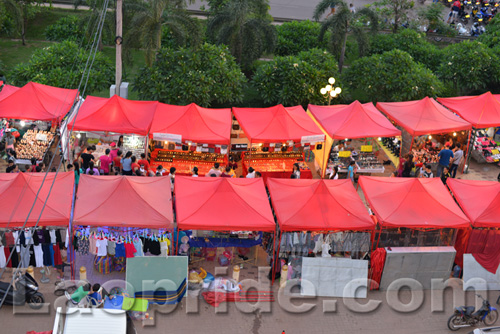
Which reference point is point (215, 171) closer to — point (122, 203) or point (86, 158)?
point (86, 158)

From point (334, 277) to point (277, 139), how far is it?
589 centimetres

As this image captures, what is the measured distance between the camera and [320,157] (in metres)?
20.7

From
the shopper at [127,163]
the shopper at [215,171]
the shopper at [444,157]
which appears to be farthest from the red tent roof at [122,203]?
the shopper at [444,157]

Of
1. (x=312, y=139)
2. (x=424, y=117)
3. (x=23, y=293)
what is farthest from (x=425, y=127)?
(x=23, y=293)

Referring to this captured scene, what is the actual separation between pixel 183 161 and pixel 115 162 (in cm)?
227

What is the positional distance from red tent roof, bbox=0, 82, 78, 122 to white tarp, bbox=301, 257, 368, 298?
9.92 m

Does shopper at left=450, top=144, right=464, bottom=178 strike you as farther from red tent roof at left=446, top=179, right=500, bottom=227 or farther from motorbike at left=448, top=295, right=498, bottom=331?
motorbike at left=448, top=295, right=498, bottom=331

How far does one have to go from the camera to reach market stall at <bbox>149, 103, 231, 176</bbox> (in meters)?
19.0

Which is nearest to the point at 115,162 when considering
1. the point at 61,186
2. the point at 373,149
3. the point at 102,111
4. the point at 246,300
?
the point at 102,111

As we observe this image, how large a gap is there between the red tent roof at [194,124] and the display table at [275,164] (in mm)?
1375

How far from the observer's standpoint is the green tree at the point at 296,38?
98.9ft

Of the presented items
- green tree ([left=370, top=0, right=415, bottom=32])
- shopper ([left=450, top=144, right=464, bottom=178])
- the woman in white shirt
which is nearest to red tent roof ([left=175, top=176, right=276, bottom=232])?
the woman in white shirt

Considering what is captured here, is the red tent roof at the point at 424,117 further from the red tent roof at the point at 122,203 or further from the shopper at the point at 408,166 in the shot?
the red tent roof at the point at 122,203

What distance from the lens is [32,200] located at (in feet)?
46.8
